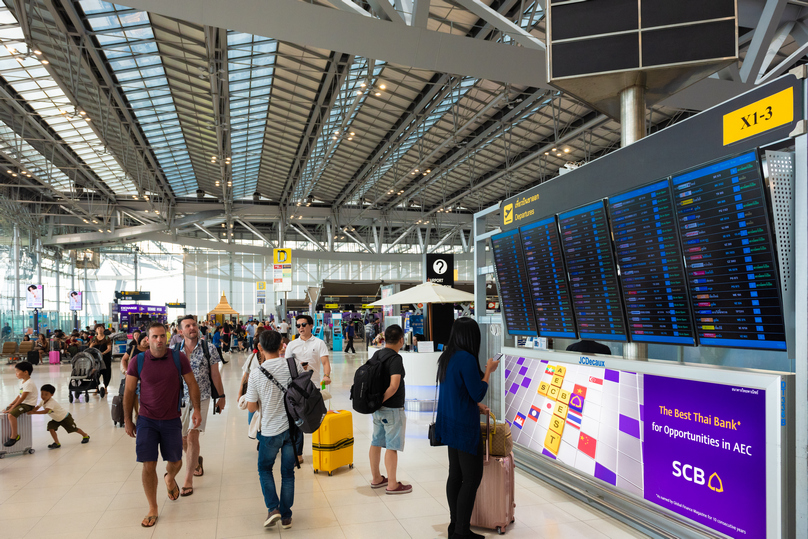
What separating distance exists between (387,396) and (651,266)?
2.56 m

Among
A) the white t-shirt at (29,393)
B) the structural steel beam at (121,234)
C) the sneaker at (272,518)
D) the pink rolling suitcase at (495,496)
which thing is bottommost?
the sneaker at (272,518)

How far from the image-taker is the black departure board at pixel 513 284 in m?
6.39

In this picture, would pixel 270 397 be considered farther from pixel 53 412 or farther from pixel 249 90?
pixel 249 90

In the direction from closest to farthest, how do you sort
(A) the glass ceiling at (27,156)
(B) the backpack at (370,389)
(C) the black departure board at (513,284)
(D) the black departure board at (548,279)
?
(B) the backpack at (370,389) → (D) the black departure board at (548,279) → (C) the black departure board at (513,284) → (A) the glass ceiling at (27,156)

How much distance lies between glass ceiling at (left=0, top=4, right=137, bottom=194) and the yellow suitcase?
35.3 feet

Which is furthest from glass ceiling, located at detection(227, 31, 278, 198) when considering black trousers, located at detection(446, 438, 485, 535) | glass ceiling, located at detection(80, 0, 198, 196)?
black trousers, located at detection(446, 438, 485, 535)

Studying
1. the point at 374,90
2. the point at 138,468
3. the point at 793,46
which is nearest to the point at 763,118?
the point at 138,468

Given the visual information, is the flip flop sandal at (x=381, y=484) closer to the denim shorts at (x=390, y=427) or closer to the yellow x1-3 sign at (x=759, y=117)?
the denim shorts at (x=390, y=427)

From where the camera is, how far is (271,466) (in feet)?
14.6

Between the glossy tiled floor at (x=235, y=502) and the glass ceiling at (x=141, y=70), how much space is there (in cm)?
873

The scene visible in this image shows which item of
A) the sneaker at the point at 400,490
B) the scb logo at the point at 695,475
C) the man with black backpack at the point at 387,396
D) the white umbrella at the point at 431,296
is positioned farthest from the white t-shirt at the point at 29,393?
the scb logo at the point at 695,475

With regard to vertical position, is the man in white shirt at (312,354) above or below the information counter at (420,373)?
above

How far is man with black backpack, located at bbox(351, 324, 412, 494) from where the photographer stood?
5.21m

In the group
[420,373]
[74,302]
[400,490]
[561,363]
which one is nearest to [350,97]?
[420,373]
